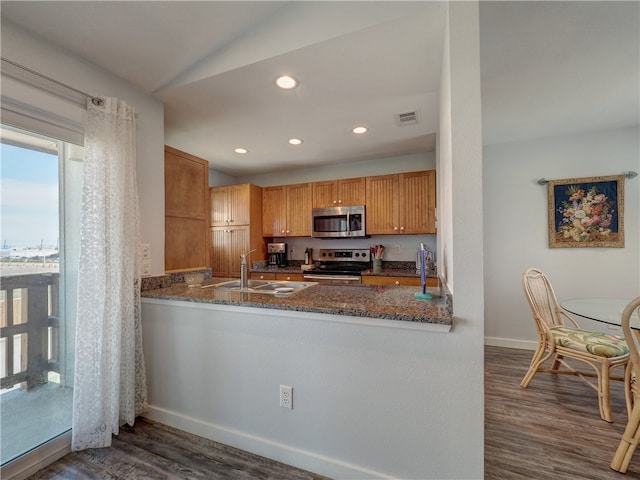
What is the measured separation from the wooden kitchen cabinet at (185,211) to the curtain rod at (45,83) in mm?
639

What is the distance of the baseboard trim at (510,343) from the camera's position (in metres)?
3.20

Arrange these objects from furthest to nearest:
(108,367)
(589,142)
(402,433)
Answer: (589,142) < (108,367) < (402,433)

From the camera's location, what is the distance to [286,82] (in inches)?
74.7

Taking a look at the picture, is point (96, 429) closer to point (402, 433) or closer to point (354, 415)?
point (354, 415)

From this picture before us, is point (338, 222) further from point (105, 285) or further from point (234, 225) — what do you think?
point (105, 285)

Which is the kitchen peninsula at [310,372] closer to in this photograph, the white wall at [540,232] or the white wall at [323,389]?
the white wall at [323,389]

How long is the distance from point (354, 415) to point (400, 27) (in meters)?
2.02

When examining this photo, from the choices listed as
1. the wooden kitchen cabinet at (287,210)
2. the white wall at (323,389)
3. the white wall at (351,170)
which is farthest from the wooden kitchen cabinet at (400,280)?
the white wall at (323,389)

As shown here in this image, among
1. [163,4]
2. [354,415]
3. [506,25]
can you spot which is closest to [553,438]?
[354,415]

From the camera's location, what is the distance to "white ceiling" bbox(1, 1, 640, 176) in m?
1.44

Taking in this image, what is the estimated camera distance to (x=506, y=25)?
1.53m

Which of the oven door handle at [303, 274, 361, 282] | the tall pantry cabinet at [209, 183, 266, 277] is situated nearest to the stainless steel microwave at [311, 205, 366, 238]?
the oven door handle at [303, 274, 361, 282]

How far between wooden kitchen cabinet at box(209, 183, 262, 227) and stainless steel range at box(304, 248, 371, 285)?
1200 mm

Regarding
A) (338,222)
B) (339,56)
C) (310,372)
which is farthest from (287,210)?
(310,372)
